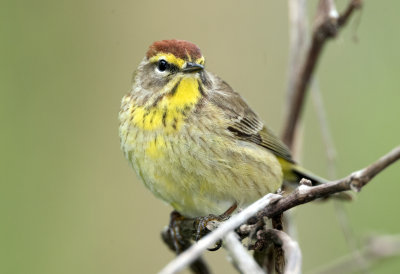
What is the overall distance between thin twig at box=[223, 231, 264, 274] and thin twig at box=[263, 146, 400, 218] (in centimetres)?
23

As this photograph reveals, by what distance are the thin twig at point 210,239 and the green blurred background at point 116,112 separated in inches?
131

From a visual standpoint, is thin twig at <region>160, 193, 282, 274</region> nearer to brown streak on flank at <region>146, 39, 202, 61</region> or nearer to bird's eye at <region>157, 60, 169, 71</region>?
brown streak on flank at <region>146, 39, 202, 61</region>

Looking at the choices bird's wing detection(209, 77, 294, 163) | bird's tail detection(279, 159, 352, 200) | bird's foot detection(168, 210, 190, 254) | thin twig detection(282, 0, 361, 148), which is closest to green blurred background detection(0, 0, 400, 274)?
bird's tail detection(279, 159, 352, 200)

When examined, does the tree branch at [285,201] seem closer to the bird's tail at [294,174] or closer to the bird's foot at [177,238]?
the bird's foot at [177,238]

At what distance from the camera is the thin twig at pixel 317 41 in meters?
3.83

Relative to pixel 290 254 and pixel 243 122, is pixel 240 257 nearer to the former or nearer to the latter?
pixel 290 254

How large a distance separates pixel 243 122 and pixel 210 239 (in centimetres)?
261

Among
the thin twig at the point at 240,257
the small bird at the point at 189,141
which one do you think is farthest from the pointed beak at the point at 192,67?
the thin twig at the point at 240,257

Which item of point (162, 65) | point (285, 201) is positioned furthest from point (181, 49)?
point (285, 201)

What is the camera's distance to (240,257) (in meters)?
1.97

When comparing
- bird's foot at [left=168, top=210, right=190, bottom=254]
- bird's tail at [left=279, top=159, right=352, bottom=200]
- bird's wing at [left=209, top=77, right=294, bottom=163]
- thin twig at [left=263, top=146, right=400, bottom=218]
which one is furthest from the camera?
bird's tail at [left=279, top=159, right=352, bottom=200]

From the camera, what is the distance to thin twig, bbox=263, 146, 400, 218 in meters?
1.77

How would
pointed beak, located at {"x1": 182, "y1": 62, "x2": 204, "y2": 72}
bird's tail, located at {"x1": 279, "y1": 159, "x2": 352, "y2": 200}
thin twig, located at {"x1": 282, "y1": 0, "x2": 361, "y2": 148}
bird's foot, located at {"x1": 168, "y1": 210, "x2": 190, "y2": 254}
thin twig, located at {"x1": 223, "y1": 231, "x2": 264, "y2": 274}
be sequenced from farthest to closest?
bird's tail, located at {"x1": 279, "y1": 159, "x2": 352, "y2": 200} < pointed beak, located at {"x1": 182, "y1": 62, "x2": 204, "y2": 72} < thin twig, located at {"x1": 282, "y1": 0, "x2": 361, "y2": 148} < bird's foot, located at {"x1": 168, "y1": 210, "x2": 190, "y2": 254} < thin twig, located at {"x1": 223, "y1": 231, "x2": 264, "y2": 274}

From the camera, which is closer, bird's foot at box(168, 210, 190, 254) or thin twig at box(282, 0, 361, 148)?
bird's foot at box(168, 210, 190, 254)
